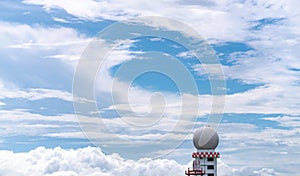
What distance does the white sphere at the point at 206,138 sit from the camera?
92.9 m

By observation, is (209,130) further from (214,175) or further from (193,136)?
(214,175)

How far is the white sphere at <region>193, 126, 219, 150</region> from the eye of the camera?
305 feet

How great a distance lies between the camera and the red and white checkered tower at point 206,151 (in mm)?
92875

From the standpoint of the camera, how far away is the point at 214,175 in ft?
306

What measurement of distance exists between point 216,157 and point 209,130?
6120 mm

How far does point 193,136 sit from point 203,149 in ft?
12.3

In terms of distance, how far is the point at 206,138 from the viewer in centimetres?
9281

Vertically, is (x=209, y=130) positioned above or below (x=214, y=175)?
above

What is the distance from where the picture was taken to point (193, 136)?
95375mm

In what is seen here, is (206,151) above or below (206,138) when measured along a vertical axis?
below

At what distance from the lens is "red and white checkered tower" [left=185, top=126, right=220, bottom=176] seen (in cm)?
9288

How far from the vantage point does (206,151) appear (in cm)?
9362

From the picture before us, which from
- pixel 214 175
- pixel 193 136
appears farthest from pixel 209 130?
pixel 214 175

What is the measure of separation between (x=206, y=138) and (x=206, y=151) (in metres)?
3.09
